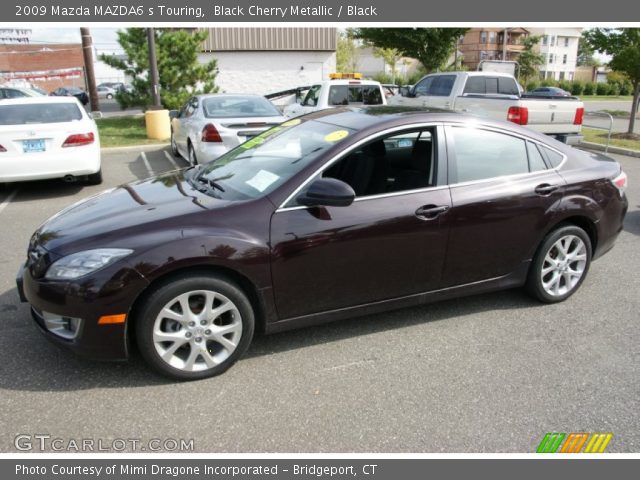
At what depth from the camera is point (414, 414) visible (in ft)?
9.61

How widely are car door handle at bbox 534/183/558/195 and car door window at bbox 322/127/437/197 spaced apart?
878 millimetres

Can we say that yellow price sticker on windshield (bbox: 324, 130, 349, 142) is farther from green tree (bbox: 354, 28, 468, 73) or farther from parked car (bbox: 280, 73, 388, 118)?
green tree (bbox: 354, 28, 468, 73)

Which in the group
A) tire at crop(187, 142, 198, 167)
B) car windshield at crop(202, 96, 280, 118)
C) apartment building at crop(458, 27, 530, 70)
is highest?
apartment building at crop(458, 27, 530, 70)

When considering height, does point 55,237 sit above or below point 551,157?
below

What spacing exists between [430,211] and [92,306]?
2197 millimetres

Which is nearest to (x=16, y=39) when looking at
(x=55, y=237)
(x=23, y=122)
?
(x=23, y=122)

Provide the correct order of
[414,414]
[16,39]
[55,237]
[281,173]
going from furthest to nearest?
[16,39], [281,173], [55,237], [414,414]

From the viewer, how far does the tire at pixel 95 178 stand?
8.72 metres

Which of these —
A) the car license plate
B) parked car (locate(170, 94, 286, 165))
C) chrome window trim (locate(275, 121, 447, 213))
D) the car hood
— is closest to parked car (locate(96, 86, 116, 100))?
parked car (locate(170, 94, 286, 165))

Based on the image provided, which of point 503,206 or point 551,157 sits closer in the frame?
point 503,206

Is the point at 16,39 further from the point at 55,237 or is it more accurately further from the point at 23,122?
the point at 55,237

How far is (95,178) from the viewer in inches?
346

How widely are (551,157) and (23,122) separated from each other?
23.9 ft

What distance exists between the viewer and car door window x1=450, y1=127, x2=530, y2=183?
381cm
